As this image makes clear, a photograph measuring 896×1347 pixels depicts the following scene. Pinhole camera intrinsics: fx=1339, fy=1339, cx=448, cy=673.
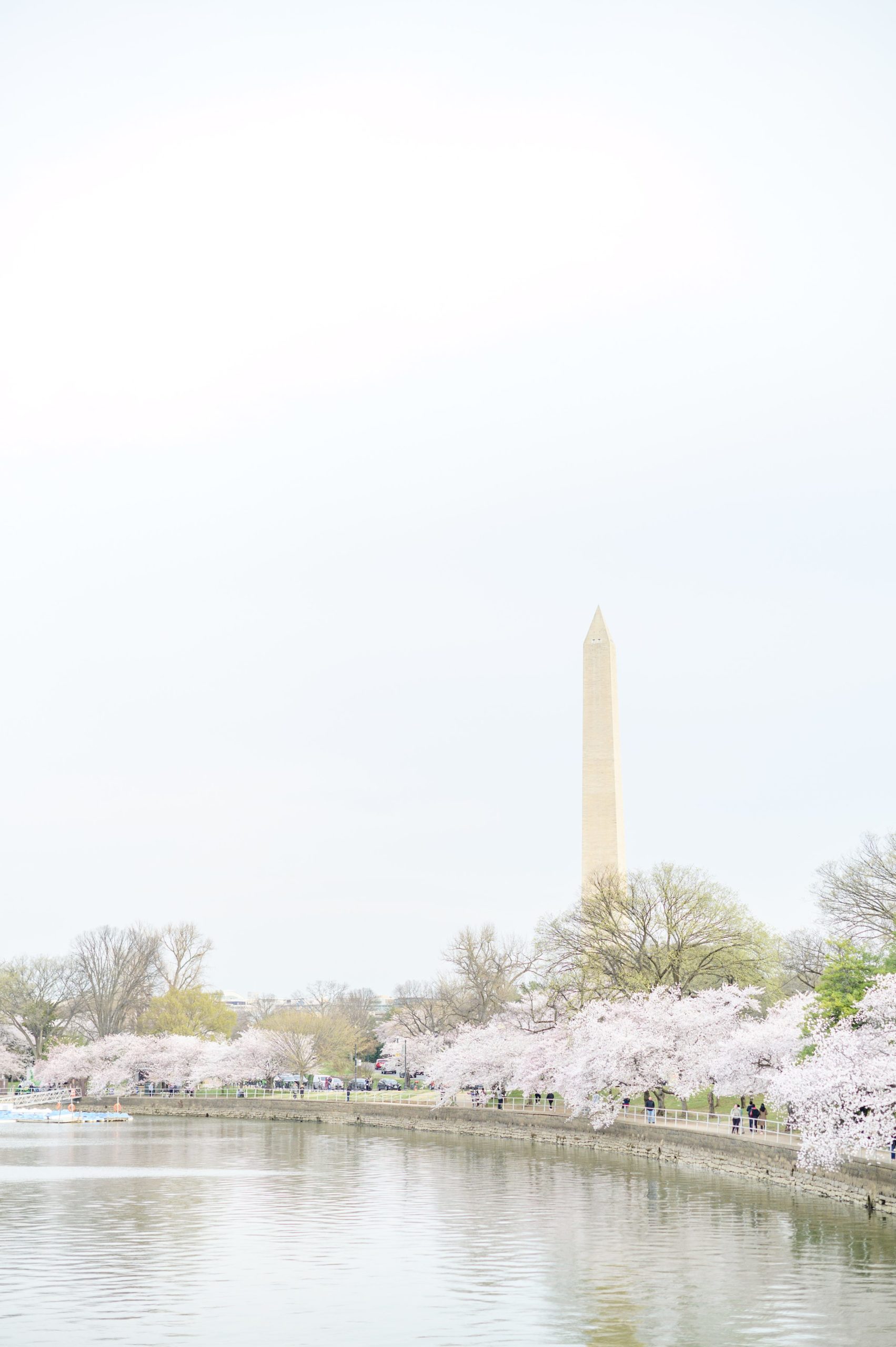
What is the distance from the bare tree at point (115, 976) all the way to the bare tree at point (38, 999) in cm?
135

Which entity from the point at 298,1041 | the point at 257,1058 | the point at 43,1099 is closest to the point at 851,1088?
the point at 298,1041

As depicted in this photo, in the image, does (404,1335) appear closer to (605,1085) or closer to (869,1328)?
(869,1328)

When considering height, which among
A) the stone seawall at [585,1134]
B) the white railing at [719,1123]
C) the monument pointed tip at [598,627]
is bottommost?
the stone seawall at [585,1134]

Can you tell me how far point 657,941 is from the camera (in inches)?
2506

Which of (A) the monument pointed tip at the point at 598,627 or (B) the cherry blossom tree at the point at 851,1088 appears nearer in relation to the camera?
(B) the cherry blossom tree at the point at 851,1088

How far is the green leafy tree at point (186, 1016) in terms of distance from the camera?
100 meters

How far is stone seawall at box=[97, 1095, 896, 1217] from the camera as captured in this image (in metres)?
34.4

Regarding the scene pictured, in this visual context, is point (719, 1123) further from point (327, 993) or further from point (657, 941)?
point (327, 993)

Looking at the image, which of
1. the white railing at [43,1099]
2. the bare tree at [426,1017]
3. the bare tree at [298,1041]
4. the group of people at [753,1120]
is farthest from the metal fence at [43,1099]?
the group of people at [753,1120]

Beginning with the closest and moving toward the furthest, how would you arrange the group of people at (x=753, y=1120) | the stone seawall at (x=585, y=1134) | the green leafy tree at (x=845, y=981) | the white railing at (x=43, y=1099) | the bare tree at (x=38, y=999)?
the stone seawall at (x=585, y=1134) < the green leafy tree at (x=845, y=981) < the group of people at (x=753, y=1120) < the white railing at (x=43, y=1099) < the bare tree at (x=38, y=999)

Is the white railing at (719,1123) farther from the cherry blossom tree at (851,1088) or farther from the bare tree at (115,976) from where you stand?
the bare tree at (115,976)

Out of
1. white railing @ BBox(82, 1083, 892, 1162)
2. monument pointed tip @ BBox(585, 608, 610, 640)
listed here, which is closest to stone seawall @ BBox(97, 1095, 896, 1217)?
white railing @ BBox(82, 1083, 892, 1162)

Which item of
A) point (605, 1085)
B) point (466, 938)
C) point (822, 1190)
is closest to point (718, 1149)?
point (822, 1190)

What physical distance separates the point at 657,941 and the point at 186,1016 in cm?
4957
